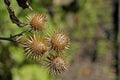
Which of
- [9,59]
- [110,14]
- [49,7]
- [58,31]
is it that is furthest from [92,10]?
[58,31]

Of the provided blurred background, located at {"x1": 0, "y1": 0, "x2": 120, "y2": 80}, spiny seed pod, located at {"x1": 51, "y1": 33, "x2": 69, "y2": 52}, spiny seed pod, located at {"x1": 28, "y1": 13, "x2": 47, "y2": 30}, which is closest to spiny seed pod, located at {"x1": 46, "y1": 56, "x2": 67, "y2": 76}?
spiny seed pod, located at {"x1": 51, "y1": 33, "x2": 69, "y2": 52}

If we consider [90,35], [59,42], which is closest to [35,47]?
[59,42]

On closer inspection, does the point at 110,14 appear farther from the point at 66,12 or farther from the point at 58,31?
the point at 58,31

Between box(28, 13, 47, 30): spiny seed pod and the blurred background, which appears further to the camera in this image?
the blurred background

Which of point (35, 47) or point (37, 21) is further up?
point (37, 21)

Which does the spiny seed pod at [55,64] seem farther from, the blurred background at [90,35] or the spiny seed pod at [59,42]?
the blurred background at [90,35]

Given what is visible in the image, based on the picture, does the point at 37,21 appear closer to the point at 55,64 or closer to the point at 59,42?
the point at 59,42

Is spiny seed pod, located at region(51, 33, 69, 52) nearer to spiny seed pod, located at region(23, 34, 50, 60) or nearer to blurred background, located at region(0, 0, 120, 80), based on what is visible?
spiny seed pod, located at region(23, 34, 50, 60)

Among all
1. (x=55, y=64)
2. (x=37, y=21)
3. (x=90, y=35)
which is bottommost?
(x=55, y=64)
